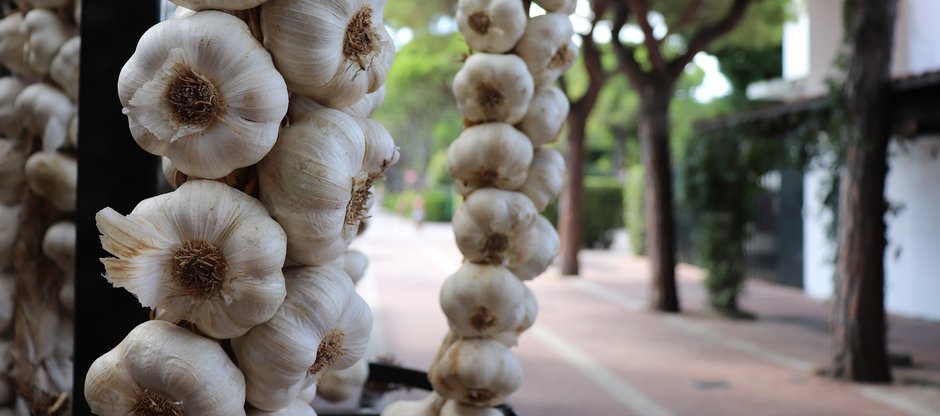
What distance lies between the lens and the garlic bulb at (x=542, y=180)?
221 centimetres

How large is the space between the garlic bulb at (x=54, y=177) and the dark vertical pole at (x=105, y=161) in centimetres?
51

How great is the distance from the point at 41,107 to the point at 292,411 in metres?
1.14

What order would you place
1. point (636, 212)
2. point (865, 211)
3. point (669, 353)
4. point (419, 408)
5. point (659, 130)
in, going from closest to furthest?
1. point (419, 408)
2. point (865, 211)
3. point (669, 353)
4. point (659, 130)
5. point (636, 212)

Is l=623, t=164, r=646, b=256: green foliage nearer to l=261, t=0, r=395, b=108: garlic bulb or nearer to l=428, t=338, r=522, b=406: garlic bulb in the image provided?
l=428, t=338, r=522, b=406: garlic bulb

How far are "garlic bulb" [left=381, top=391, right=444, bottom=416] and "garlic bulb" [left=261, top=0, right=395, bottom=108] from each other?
107 cm

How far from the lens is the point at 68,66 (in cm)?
197

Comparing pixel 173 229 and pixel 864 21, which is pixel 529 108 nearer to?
pixel 173 229

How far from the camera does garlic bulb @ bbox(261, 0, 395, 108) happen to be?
3.89ft

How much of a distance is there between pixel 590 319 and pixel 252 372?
9.95 m

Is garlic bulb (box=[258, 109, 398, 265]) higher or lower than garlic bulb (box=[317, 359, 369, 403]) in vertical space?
higher

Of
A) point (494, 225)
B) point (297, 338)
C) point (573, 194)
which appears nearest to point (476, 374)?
point (494, 225)

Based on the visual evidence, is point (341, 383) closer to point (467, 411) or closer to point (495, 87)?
point (467, 411)

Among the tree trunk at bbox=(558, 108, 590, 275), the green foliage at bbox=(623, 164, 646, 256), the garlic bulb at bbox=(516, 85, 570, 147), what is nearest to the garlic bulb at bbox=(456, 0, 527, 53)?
the garlic bulb at bbox=(516, 85, 570, 147)

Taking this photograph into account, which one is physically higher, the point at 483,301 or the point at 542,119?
the point at 542,119
